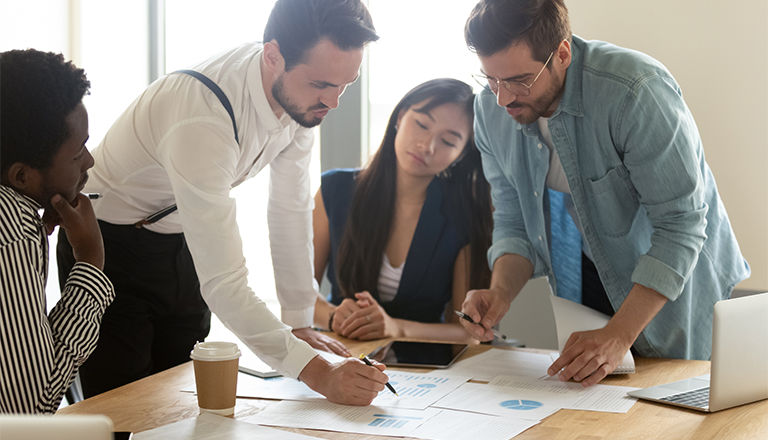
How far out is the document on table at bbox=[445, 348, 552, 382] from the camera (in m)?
1.39

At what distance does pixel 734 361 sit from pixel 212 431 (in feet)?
3.01

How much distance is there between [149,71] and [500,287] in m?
2.39

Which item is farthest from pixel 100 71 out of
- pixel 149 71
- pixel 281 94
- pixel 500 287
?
pixel 500 287

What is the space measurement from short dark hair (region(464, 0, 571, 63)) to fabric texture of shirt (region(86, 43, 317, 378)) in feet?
1.71

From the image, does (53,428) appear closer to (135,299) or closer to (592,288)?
(135,299)

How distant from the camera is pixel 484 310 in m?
1.64

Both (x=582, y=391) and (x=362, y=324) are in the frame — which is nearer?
(x=582, y=391)

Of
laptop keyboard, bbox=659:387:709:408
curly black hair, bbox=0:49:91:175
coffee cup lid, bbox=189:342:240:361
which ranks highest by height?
curly black hair, bbox=0:49:91:175

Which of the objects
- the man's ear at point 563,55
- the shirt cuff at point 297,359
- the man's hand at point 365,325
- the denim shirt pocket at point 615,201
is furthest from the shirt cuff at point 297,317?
the man's ear at point 563,55

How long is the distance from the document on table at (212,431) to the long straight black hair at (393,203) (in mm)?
1217

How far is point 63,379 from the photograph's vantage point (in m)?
1.08

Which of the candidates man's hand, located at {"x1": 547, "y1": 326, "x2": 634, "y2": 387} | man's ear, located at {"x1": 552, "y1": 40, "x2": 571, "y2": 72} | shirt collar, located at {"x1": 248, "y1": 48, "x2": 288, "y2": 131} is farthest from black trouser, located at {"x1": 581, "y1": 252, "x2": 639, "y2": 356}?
shirt collar, located at {"x1": 248, "y1": 48, "x2": 288, "y2": 131}

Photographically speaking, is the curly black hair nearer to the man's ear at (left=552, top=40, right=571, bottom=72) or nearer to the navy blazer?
the man's ear at (left=552, top=40, right=571, bottom=72)

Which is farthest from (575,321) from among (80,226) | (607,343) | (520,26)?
(80,226)
